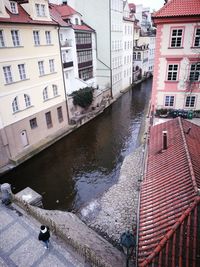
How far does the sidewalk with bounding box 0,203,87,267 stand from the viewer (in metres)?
9.37

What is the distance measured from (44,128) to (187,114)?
1709 cm

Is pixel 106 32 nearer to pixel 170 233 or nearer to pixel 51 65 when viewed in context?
pixel 51 65

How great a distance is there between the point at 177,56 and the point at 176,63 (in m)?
0.76

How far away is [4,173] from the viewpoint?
1983cm

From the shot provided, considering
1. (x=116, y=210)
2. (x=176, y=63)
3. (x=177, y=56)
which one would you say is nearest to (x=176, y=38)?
(x=177, y=56)

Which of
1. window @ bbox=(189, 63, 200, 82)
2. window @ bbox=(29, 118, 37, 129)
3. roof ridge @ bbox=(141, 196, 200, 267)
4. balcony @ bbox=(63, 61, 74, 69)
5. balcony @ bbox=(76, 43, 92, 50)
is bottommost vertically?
window @ bbox=(29, 118, 37, 129)

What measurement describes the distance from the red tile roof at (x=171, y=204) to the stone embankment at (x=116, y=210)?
3.62 m

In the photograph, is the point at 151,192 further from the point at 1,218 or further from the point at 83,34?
the point at 83,34

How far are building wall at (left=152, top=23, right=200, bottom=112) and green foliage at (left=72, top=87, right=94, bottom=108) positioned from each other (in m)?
10.0

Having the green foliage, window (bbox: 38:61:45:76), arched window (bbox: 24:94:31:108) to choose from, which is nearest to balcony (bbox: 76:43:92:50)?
the green foliage

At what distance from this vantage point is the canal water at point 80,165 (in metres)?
18.0

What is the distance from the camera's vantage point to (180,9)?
831 inches

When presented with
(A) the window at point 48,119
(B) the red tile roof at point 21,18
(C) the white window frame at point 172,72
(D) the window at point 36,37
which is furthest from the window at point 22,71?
(C) the white window frame at point 172,72

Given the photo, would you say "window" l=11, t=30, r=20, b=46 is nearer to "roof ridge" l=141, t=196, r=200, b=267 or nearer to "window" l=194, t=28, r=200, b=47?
"window" l=194, t=28, r=200, b=47
